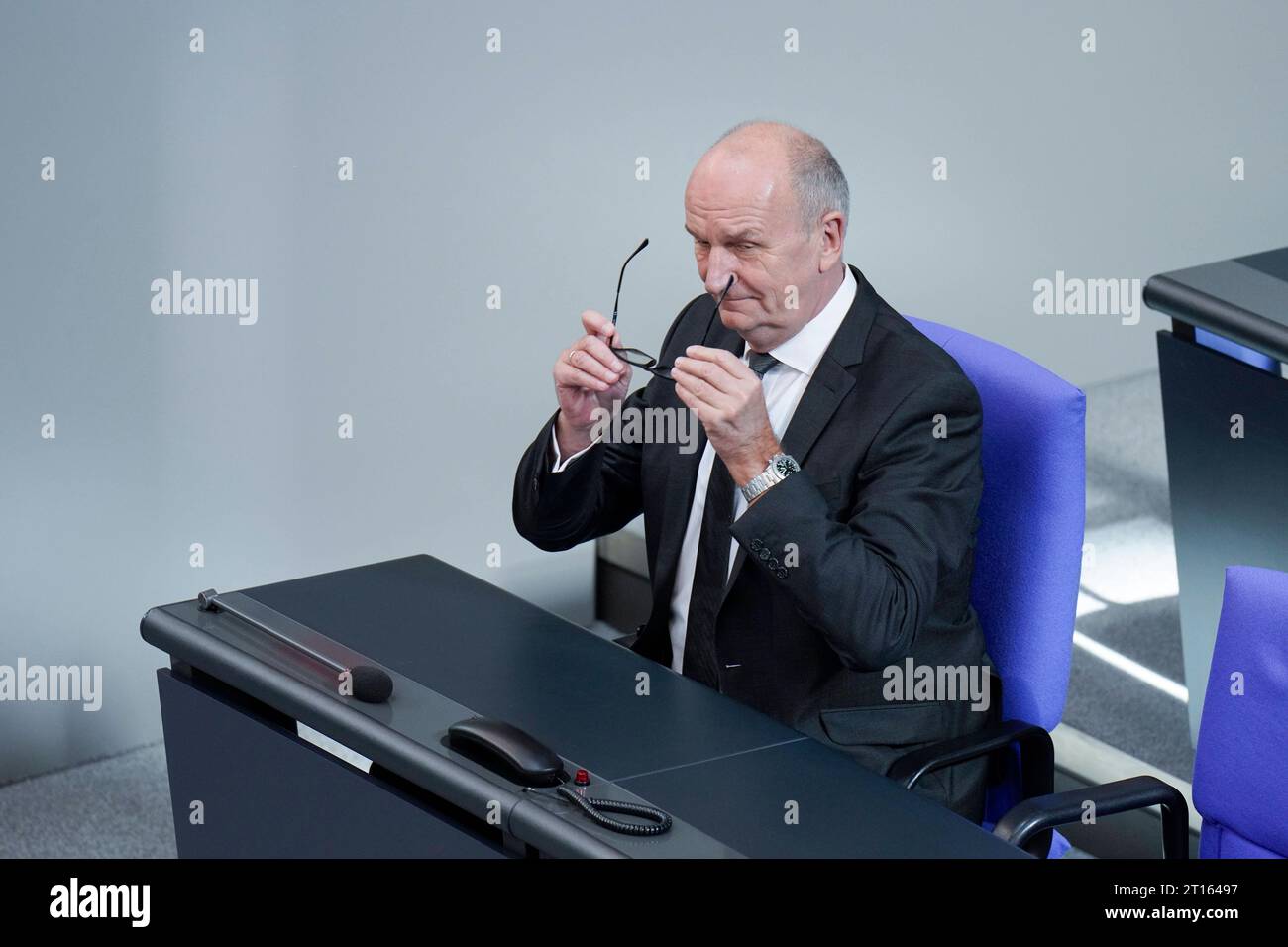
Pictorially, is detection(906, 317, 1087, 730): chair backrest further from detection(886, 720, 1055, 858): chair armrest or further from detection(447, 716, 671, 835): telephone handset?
detection(447, 716, 671, 835): telephone handset

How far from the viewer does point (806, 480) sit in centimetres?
196

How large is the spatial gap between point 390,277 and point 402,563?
100 cm

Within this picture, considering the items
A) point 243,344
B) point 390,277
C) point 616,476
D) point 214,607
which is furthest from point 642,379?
point 214,607

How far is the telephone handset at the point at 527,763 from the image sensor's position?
1594 mm

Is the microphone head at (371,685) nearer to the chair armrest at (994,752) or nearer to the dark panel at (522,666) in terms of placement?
the dark panel at (522,666)

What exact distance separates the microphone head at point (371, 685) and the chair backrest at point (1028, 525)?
0.77m

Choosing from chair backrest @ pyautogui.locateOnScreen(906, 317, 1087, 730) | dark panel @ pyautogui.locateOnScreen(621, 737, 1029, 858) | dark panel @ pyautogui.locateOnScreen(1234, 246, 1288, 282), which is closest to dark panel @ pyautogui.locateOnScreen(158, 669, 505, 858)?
dark panel @ pyautogui.locateOnScreen(621, 737, 1029, 858)

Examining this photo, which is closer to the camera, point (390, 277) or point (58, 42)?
point (58, 42)

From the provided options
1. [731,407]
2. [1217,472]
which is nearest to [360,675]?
[731,407]

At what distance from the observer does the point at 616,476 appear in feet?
7.93

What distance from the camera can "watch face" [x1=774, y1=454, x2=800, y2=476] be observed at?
6.46 ft

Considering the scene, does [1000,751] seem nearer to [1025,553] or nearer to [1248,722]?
[1025,553]

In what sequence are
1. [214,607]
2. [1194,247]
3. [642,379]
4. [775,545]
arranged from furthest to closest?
[1194,247] → [642,379] → [214,607] → [775,545]
